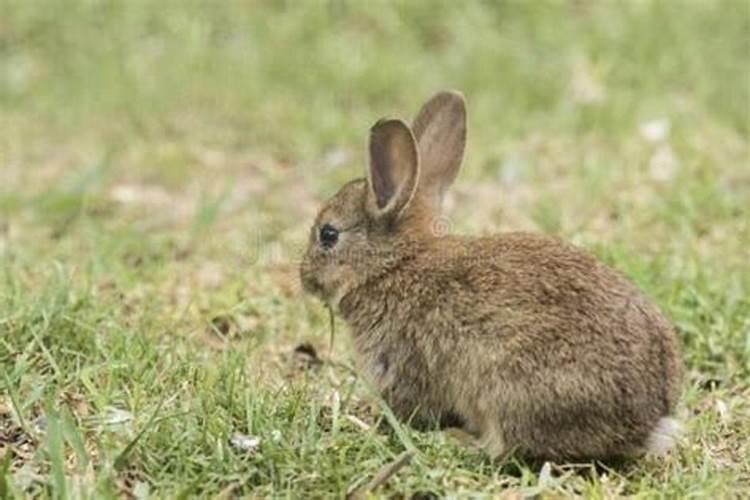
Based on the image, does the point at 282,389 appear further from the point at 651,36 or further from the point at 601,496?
the point at 651,36

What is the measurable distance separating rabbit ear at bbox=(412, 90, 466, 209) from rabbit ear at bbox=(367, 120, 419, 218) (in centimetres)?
39

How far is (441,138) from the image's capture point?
5.79 metres

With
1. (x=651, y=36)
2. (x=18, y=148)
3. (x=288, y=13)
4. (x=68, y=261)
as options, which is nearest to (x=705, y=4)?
(x=651, y=36)

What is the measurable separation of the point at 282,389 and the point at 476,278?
26.5 inches

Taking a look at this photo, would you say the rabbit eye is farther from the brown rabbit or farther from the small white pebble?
the small white pebble

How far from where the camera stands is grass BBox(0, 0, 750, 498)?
15.5 ft

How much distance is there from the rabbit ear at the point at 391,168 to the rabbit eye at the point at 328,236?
16 centimetres

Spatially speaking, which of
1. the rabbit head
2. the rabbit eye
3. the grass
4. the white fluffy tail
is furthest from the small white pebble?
the white fluffy tail

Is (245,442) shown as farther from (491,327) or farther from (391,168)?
(391,168)

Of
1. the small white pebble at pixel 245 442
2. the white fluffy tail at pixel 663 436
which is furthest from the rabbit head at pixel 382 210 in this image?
the white fluffy tail at pixel 663 436

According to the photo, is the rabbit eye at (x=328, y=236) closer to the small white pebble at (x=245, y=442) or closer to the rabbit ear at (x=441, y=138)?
the rabbit ear at (x=441, y=138)

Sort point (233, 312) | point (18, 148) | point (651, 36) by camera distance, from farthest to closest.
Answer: point (651, 36) → point (18, 148) → point (233, 312)

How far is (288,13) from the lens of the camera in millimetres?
10641

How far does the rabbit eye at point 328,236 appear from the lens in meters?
5.51
